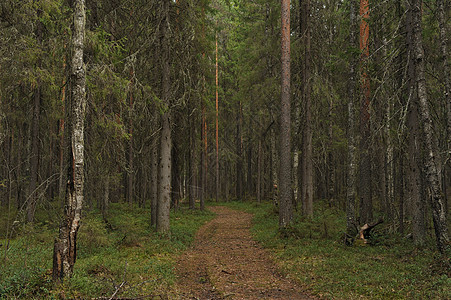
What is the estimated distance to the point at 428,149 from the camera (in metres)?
8.59

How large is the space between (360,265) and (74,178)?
7.16 metres

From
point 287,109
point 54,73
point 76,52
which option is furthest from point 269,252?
point 54,73

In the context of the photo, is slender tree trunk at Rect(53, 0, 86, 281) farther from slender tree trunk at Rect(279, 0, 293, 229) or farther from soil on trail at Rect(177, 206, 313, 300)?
slender tree trunk at Rect(279, 0, 293, 229)

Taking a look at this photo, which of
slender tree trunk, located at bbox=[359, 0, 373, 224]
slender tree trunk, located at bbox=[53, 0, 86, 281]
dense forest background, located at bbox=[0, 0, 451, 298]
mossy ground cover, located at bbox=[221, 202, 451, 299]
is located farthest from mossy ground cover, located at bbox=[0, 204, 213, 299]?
slender tree trunk, located at bbox=[359, 0, 373, 224]

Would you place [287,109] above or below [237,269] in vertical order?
above

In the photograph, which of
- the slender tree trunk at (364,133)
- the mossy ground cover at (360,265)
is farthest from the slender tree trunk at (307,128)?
the slender tree trunk at (364,133)

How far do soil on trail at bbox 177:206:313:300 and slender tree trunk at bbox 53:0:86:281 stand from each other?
7.86ft

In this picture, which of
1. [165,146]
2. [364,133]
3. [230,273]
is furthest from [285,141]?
[230,273]

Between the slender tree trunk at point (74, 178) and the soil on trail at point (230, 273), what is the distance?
2.40 meters

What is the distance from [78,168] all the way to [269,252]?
7.19 metres

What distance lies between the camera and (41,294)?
17.8 ft

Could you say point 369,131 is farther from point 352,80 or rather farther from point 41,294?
point 41,294

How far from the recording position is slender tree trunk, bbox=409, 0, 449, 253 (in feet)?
27.5

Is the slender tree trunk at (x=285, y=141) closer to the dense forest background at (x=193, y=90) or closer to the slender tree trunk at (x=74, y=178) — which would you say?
the dense forest background at (x=193, y=90)
